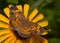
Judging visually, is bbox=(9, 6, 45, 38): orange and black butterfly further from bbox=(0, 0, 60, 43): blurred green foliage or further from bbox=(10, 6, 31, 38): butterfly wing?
bbox=(0, 0, 60, 43): blurred green foliage

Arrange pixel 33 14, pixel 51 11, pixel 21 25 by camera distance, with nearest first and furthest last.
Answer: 1. pixel 21 25
2. pixel 33 14
3. pixel 51 11

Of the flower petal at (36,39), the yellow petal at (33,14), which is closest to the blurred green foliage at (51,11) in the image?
the yellow petal at (33,14)

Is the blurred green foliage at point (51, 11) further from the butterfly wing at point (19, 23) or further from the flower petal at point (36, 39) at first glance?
the flower petal at point (36, 39)

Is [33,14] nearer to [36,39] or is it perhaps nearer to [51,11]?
[36,39]

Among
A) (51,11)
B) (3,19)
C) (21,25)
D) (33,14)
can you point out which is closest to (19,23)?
(21,25)

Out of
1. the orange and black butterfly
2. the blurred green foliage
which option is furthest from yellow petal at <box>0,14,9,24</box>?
the blurred green foliage

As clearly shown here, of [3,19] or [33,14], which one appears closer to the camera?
[3,19]

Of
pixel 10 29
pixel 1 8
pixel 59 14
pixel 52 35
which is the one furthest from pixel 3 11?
pixel 59 14

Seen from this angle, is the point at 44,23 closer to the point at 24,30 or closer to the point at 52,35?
the point at 24,30
